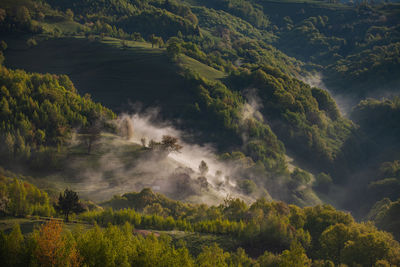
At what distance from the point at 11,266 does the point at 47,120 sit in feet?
266

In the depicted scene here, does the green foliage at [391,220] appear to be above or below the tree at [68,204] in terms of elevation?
below

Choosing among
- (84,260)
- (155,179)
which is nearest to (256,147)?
(155,179)

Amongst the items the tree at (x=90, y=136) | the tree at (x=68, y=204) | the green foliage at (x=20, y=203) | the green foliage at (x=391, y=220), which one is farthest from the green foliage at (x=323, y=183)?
the green foliage at (x=20, y=203)

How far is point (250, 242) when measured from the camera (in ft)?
257

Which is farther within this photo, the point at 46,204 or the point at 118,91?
the point at 118,91

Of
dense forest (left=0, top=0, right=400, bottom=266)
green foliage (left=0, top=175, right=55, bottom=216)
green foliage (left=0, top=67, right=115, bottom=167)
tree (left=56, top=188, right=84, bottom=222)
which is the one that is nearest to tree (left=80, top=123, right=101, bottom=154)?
dense forest (left=0, top=0, right=400, bottom=266)

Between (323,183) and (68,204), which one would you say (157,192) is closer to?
(68,204)

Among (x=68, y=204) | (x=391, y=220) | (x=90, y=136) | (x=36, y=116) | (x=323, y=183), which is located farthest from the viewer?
(x=323, y=183)

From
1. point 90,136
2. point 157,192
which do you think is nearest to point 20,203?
point 157,192

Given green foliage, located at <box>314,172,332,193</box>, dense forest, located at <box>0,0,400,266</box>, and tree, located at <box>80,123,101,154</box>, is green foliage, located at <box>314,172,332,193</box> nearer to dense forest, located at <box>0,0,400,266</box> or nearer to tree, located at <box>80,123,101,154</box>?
dense forest, located at <box>0,0,400,266</box>

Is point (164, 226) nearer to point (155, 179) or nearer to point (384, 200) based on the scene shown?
point (155, 179)

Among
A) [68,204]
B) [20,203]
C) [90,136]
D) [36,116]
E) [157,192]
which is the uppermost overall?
[36,116]

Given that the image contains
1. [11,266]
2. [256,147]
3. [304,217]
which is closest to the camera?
[11,266]

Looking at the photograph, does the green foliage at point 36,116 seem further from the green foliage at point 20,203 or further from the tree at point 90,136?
the green foliage at point 20,203
